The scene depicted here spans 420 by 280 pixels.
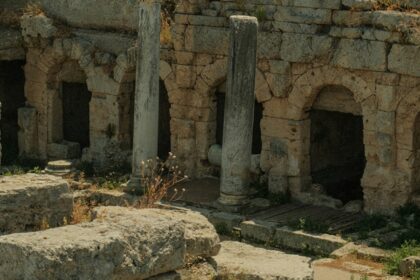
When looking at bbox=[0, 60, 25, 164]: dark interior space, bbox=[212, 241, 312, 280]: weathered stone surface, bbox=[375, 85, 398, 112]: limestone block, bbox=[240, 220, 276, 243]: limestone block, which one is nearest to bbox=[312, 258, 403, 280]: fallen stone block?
bbox=[240, 220, 276, 243]: limestone block

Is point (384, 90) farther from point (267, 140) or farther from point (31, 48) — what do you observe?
point (31, 48)

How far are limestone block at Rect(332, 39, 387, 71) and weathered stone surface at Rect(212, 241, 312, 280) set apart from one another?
545 centimetres

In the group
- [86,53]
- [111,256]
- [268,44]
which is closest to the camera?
[111,256]

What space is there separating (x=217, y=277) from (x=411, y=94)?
6.60 m

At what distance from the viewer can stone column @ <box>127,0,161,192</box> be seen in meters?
18.3

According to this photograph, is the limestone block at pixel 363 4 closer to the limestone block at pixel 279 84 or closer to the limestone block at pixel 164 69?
the limestone block at pixel 279 84

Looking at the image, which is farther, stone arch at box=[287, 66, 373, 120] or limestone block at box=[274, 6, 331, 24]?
limestone block at box=[274, 6, 331, 24]

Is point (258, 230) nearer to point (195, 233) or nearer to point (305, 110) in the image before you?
point (305, 110)

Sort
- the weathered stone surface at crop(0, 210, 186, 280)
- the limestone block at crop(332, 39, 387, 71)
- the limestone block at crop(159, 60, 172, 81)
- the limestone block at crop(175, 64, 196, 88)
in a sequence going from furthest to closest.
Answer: the limestone block at crop(159, 60, 172, 81), the limestone block at crop(175, 64, 196, 88), the limestone block at crop(332, 39, 387, 71), the weathered stone surface at crop(0, 210, 186, 280)

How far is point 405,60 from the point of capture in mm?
16484

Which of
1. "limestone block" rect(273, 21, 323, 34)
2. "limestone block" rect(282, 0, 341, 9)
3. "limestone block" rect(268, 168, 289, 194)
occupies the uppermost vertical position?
"limestone block" rect(282, 0, 341, 9)

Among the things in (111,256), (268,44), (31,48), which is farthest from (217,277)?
(31,48)

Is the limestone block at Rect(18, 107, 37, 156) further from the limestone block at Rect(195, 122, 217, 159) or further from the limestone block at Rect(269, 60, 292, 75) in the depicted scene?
the limestone block at Rect(269, 60, 292, 75)

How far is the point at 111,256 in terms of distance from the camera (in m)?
9.59
